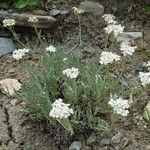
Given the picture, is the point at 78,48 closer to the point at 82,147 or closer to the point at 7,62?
the point at 7,62

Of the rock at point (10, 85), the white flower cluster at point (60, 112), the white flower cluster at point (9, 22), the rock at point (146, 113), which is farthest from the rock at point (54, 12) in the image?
Answer: the white flower cluster at point (60, 112)

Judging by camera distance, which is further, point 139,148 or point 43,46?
point 43,46

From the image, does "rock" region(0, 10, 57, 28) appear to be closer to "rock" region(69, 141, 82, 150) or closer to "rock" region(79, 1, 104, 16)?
"rock" region(79, 1, 104, 16)

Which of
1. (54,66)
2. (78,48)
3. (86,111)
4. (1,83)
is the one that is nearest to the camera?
(86,111)

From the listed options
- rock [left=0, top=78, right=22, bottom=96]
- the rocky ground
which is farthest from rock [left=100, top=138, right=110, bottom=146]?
rock [left=0, top=78, right=22, bottom=96]

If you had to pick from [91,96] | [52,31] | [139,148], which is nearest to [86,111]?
[91,96]

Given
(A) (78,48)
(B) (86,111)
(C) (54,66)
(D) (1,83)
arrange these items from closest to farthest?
(B) (86,111) → (C) (54,66) → (D) (1,83) → (A) (78,48)

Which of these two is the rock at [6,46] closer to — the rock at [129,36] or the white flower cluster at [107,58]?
the rock at [129,36]
